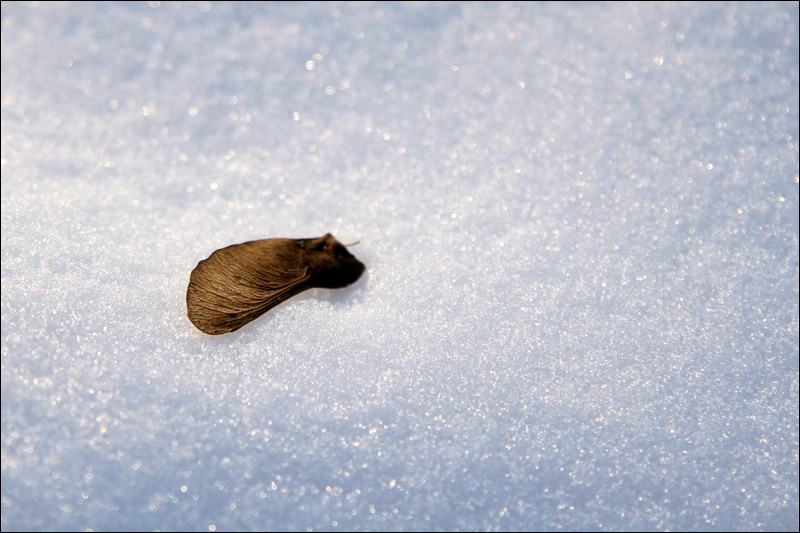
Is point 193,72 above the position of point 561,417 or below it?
above

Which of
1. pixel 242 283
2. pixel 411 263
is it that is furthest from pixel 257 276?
pixel 411 263

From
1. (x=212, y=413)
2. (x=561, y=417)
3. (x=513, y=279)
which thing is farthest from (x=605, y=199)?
(x=212, y=413)

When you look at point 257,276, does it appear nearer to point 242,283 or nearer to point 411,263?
point 242,283

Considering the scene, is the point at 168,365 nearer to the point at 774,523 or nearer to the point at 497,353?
the point at 497,353
